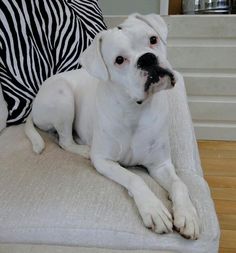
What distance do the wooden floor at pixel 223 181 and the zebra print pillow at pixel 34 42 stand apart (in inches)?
34.0

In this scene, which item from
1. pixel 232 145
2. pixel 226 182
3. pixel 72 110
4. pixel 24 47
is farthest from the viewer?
pixel 232 145

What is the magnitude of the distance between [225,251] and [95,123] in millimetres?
670

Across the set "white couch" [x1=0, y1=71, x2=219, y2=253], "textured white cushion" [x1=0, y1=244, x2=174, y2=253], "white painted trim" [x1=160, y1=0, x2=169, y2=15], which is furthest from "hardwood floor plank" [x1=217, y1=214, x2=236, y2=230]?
"white painted trim" [x1=160, y1=0, x2=169, y2=15]

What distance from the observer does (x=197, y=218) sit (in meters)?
0.87

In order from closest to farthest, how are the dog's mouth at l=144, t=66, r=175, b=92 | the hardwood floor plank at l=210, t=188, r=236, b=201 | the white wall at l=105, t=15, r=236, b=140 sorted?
the dog's mouth at l=144, t=66, r=175, b=92, the hardwood floor plank at l=210, t=188, r=236, b=201, the white wall at l=105, t=15, r=236, b=140

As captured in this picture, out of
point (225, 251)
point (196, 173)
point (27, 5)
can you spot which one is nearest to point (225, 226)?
point (225, 251)

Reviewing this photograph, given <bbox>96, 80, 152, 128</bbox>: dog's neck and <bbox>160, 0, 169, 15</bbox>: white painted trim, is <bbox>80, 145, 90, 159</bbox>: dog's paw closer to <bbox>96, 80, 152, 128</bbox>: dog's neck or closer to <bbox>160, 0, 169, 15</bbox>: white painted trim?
<bbox>96, 80, 152, 128</bbox>: dog's neck

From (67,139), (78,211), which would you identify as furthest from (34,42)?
(78,211)

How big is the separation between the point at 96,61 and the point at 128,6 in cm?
140

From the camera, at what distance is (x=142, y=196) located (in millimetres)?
917

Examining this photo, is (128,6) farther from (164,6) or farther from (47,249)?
(47,249)

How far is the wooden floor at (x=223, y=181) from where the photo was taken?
1449 mm

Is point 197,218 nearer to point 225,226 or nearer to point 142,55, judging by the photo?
point 142,55

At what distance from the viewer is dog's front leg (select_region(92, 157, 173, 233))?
85cm
